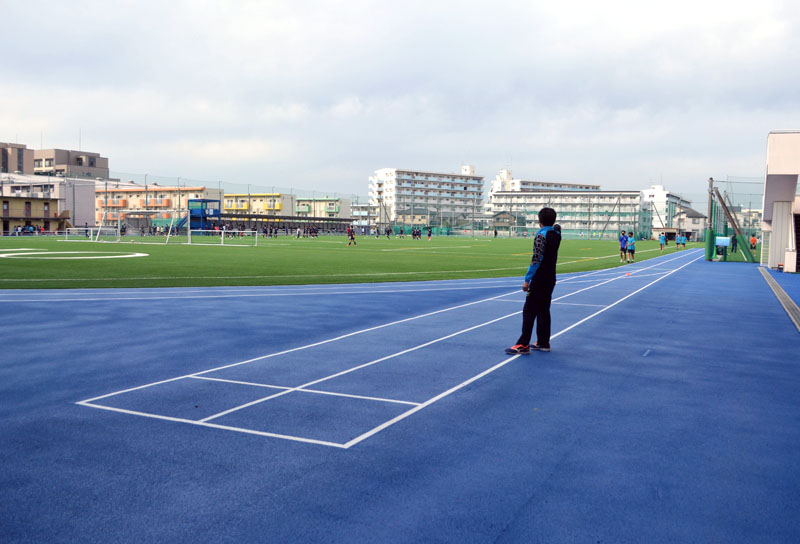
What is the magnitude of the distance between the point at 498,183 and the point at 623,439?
17513 centimetres

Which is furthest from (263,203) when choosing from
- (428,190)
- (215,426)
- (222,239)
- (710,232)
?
(215,426)

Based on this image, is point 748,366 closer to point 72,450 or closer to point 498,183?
point 72,450

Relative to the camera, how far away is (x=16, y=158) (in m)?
128

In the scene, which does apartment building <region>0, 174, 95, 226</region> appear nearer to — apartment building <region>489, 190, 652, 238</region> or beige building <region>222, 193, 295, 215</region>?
beige building <region>222, 193, 295, 215</region>

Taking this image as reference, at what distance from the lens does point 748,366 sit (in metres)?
8.44

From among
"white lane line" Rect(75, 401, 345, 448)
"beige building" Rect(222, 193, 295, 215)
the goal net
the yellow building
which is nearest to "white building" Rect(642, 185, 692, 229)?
"beige building" Rect(222, 193, 295, 215)

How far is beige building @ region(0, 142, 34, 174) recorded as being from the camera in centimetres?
12700

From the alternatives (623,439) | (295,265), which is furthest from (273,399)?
(295,265)

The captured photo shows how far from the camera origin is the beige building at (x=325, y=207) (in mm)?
Result: 124688

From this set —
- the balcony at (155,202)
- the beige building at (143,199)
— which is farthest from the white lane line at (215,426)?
the balcony at (155,202)

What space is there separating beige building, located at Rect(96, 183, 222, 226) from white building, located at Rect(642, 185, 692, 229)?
85.2 metres

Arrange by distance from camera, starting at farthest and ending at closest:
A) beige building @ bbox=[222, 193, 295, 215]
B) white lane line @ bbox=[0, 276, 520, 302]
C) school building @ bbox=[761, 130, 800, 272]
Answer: beige building @ bbox=[222, 193, 295, 215]
school building @ bbox=[761, 130, 800, 272]
white lane line @ bbox=[0, 276, 520, 302]

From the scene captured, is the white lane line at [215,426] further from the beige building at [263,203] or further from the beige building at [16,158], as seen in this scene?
the beige building at [16,158]

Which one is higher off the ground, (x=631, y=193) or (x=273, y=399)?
(x=631, y=193)
